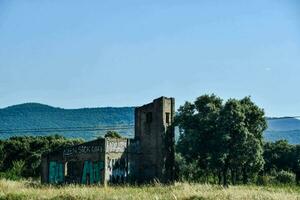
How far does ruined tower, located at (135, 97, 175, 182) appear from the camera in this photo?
42.3 meters

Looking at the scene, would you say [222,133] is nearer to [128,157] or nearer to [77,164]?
[128,157]

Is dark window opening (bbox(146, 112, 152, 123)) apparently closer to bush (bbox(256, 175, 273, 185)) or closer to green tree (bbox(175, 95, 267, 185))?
green tree (bbox(175, 95, 267, 185))

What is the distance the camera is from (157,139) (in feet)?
139

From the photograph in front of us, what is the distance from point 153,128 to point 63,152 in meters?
8.25

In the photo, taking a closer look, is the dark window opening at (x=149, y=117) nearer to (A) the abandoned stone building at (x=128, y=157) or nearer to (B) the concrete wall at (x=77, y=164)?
(A) the abandoned stone building at (x=128, y=157)

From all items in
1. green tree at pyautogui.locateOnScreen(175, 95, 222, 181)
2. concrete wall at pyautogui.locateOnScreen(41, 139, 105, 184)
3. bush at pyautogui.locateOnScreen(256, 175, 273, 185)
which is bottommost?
bush at pyautogui.locateOnScreen(256, 175, 273, 185)

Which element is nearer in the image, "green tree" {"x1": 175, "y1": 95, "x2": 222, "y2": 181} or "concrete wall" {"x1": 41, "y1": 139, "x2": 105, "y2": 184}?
"concrete wall" {"x1": 41, "y1": 139, "x2": 105, "y2": 184}

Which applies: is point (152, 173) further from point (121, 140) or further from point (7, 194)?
point (7, 194)

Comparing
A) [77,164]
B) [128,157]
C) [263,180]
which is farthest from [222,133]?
[263,180]

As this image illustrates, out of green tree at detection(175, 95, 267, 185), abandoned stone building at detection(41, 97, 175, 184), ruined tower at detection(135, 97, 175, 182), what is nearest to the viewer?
abandoned stone building at detection(41, 97, 175, 184)

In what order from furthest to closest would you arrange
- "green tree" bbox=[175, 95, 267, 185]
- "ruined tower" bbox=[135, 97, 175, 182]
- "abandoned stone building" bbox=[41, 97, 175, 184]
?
"ruined tower" bbox=[135, 97, 175, 182] < "green tree" bbox=[175, 95, 267, 185] < "abandoned stone building" bbox=[41, 97, 175, 184]

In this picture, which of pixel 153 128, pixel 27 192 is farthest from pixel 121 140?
pixel 27 192

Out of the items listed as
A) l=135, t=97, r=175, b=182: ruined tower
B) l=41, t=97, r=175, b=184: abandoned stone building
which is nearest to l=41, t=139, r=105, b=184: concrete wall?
l=41, t=97, r=175, b=184: abandoned stone building

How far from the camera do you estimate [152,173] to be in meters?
42.7
